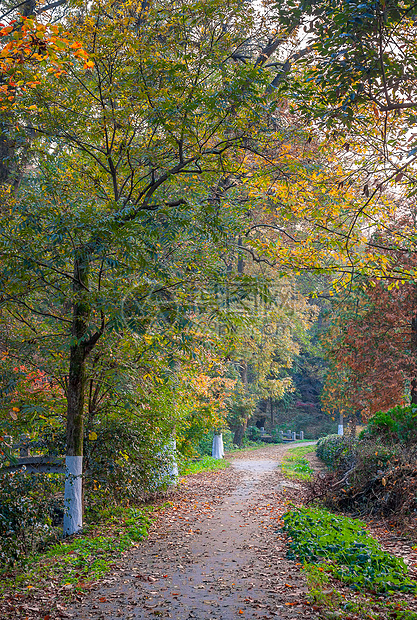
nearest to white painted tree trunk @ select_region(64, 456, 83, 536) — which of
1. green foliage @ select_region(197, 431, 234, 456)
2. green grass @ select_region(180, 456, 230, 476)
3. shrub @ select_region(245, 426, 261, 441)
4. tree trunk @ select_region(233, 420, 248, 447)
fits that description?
green grass @ select_region(180, 456, 230, 476)

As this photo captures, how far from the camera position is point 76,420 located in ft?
27.6

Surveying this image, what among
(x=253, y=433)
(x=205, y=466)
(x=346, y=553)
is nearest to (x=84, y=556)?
(x=346, y=553)

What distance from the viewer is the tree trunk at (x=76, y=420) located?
317 inches

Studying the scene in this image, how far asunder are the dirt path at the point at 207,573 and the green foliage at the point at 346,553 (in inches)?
12.3

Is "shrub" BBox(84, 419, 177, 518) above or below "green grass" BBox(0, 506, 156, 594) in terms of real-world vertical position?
above

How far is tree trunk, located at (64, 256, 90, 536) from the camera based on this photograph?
8.05m

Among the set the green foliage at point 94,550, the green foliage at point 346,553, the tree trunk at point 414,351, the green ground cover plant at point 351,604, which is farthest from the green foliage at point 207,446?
the green ground cover plant at point 351,604

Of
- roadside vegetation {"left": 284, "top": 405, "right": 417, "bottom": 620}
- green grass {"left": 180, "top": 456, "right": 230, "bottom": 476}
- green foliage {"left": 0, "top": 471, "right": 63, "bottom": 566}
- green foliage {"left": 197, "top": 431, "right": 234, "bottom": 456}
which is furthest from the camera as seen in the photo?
green foliage {"left": 197, "top": 431, "right": 234, "bottom": 456}

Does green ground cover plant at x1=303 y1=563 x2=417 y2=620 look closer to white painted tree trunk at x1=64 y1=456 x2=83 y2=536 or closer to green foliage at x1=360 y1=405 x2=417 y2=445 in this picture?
white painted tree trunk at x1=64 y1=456 x2=83 y2=536

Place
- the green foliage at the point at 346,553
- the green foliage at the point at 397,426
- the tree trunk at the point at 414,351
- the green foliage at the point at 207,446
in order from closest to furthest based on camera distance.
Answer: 1. the green foliage at the point at 346,553
2. the green foliage at the point at 397,426
3. the tree trunk at the point at 414,351
4. the green foliage at the point at 207,446

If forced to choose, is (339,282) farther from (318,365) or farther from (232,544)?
(318,365)

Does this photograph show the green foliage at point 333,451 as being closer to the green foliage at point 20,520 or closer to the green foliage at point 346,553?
the green foliage at point 346,553

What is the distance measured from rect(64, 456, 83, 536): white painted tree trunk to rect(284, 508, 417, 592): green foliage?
3.46 m

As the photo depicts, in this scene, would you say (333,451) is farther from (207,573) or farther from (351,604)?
(351,604)
